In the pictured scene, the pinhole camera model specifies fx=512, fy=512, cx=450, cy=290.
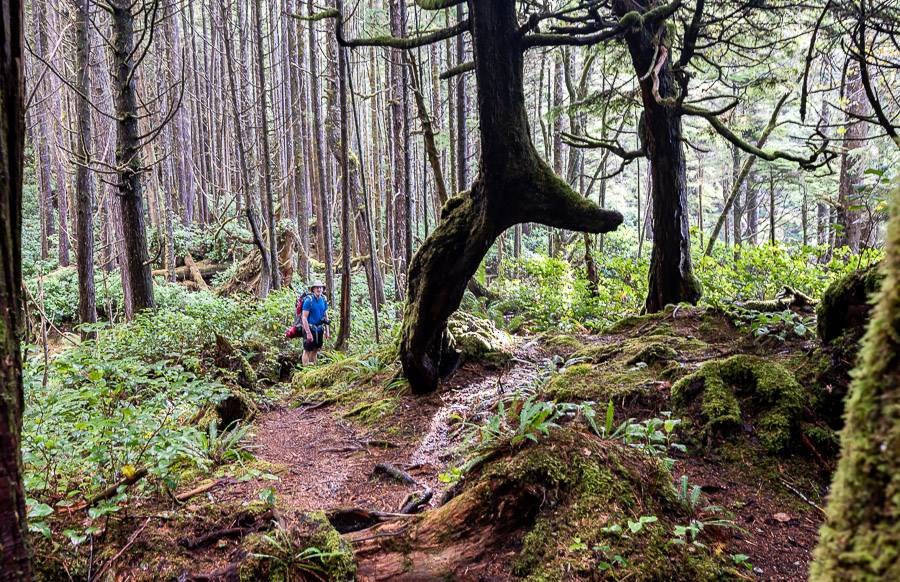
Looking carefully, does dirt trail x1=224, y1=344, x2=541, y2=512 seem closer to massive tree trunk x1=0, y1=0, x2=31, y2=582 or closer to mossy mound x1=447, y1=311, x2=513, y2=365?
mossy mound x1=447, y1=311, x2=513, y2=365

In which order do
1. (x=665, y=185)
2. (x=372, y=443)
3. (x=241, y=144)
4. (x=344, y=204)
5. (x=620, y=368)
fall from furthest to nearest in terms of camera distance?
(x=241, y=144) → (x=344, y=204) → (x=665, y=185) → (x=372, y=443) → (x=620, y=368)

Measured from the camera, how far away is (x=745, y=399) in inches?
160

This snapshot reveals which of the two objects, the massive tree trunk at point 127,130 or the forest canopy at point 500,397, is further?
the massive tree trunk at point 127,130

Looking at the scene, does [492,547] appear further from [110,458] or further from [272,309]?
[272,309]

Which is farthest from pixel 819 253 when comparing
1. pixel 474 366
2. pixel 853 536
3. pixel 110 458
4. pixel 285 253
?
pixel 285 253

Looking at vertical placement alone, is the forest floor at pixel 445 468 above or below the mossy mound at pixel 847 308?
below

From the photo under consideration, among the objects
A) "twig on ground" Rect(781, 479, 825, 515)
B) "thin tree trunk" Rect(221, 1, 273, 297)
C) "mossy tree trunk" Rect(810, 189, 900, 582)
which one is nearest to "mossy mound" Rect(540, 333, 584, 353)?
"twig on ground" Rect(781, 479, 825, 515)

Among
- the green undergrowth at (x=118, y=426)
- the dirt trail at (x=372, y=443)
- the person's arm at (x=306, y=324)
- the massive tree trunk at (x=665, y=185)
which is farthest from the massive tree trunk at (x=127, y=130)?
the massive tree trunk at (x=665, y=185)

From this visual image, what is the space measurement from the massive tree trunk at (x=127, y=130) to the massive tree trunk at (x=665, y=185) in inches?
307

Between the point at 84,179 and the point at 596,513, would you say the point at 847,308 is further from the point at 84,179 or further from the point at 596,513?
the point at 84,179

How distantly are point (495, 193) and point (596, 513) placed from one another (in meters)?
3.56

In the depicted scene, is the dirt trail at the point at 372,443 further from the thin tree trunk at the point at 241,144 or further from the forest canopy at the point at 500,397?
the thin tree trunk at the point at 241,144

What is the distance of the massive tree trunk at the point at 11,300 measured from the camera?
A: 1.52 m

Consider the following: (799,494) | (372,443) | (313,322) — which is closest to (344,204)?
(313,322)
